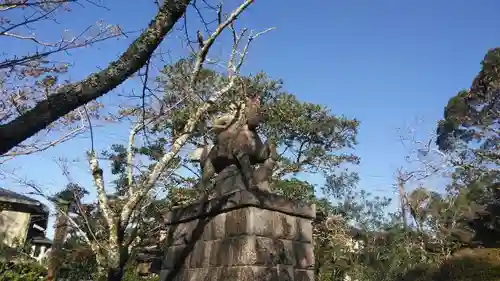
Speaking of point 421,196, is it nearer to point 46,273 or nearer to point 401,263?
point 401,263

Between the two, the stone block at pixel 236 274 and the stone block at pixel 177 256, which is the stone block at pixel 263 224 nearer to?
the stone block at pixel 236 274

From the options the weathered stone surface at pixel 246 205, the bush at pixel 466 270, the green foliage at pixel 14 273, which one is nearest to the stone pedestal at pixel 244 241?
the weathered stone surface at pixel 246 205

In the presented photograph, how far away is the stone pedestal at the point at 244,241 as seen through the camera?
14.3 ft

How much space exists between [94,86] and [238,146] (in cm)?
274

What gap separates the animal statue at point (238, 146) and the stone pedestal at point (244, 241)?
46 centimetres

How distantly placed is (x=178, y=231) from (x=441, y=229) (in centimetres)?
1881

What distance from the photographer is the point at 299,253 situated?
487cm

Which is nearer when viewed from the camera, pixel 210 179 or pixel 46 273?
pixel 210 179

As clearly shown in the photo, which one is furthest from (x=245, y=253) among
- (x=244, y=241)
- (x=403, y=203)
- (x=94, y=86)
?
(x=403, y=203)

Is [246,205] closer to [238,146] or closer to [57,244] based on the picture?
[238,146]

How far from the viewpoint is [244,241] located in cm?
442

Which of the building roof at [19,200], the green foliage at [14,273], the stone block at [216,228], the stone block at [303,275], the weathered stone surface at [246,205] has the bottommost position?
the stone block at [303,275]

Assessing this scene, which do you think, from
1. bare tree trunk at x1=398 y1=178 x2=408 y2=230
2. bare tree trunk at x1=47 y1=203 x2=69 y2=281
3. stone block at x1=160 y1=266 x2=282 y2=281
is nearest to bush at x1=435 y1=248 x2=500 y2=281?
bare tree trunk at x1=398 y1=178 x2=408 y2=230

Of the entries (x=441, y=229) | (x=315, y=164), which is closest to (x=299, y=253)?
(x=315, y=164)
